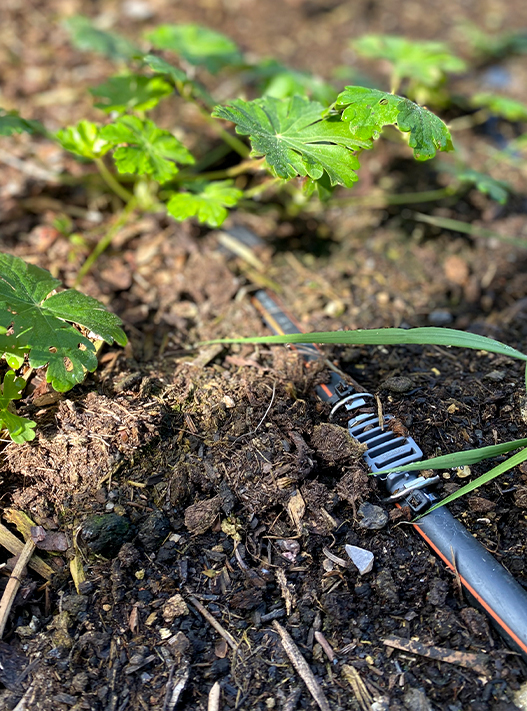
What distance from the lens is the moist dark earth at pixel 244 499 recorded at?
4.97 ft

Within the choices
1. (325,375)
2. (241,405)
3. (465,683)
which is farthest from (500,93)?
(465,683)

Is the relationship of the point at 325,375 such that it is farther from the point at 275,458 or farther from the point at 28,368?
the point at 28,368

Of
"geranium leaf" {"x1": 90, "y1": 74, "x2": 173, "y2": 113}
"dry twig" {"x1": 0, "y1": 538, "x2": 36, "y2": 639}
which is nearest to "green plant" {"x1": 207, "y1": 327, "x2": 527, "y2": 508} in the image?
"dry twig" {"x1": 0, "y1": 538, "x2": 36, "y2": 639}

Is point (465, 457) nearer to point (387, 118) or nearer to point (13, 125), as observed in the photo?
point (387, 118)

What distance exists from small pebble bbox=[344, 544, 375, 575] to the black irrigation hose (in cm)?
17

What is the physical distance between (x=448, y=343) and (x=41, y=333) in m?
1.28

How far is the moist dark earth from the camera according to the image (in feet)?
4.97

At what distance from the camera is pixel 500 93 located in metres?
3.90

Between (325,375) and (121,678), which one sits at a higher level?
(325,375)

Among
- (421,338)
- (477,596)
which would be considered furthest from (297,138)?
(477,596)

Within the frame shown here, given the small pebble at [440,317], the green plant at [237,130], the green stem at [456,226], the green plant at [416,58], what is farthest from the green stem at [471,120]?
the small pebble at [440,317]

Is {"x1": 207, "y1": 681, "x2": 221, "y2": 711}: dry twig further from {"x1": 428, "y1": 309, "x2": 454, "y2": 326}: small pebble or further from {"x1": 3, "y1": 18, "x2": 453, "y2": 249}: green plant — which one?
{"x1": 428, "y1": 309, "x2": 454, "y2": 326}: small pebble

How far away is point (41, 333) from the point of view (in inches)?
69.2

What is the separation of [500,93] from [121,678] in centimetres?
412
